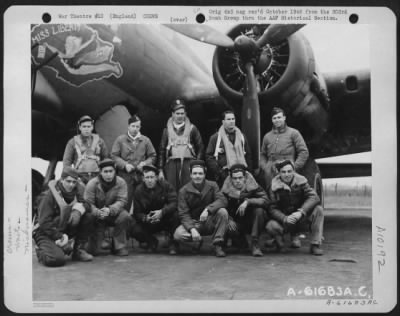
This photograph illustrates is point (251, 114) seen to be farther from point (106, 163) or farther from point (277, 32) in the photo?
point (106, 163)

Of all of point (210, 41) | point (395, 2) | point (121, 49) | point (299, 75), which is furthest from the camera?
point (299, 75)

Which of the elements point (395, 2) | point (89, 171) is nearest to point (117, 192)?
point (89, 171)

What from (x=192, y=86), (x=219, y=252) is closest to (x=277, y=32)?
(x=192, y=86)

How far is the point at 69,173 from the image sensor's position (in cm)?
415

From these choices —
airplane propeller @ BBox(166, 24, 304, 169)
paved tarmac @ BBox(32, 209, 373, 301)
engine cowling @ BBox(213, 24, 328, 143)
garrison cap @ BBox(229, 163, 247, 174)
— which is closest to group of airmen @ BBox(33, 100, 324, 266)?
garrison cap @ BBox(229, 163, 247, 174)

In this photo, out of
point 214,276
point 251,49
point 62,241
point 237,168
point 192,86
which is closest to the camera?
point 214,276

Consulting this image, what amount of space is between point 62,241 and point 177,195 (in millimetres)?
1012

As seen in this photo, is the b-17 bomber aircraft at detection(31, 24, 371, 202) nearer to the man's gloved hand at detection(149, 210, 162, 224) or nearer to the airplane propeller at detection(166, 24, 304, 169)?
the airplane propeller at detection(166, 24, 304, 169)

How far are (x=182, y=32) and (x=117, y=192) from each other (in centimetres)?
146

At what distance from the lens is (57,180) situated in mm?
4188

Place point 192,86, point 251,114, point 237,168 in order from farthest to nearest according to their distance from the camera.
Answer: point 192,86
point 251,114
point 237,168

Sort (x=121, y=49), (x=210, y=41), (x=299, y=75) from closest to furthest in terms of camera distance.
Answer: (x=210, y=41)
(x=121, y=49)
(x=299, y=75)

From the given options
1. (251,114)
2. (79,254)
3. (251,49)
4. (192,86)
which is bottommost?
(79,254)

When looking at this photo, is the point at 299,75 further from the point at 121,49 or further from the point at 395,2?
the point at 121,49
